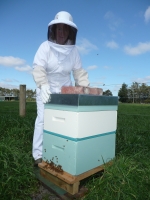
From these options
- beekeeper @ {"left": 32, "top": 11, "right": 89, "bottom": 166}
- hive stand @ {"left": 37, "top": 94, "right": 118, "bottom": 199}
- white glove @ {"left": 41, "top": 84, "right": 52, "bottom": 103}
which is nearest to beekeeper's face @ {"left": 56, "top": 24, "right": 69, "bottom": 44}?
beekeeper @ {"left": 32, "top": 11, "right": 89, "bottom": 166}

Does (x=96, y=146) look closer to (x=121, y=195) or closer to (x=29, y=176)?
(x=121, y=195)

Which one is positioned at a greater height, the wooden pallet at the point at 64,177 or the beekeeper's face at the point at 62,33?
the beekeeper's face at the point at 62,33

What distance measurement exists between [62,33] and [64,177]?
174 cm

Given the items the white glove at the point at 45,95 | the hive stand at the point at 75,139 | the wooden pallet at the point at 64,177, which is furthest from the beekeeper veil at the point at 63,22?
the wooden pallet at the point at 64,177

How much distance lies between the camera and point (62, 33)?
2420mm

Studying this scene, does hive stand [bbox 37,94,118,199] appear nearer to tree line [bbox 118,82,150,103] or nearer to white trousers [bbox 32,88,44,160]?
white trousers [bbox 32,88,44,160]

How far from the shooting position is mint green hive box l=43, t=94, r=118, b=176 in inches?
69.4

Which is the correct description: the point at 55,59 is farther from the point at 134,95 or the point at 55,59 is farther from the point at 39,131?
the point at 134,95

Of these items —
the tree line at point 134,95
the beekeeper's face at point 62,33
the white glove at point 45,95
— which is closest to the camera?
the white glove at point 45,95

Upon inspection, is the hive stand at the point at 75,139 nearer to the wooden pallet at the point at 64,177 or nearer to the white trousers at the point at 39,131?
the wooden pallet at the point at 64,177

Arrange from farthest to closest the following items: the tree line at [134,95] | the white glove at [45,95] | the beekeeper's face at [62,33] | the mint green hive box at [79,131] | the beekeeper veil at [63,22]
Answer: the tree line at [134,95] → the beekeeper's face at [62,33] → the beekeeper veil at [63,22] → the white glove at [45,95] → the mint green hive box at [79,131]

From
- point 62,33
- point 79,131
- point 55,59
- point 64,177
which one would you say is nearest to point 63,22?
point 62,33

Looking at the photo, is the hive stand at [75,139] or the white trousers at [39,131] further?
the white trousers at [39,131]

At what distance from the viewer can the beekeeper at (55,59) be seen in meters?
2.26
